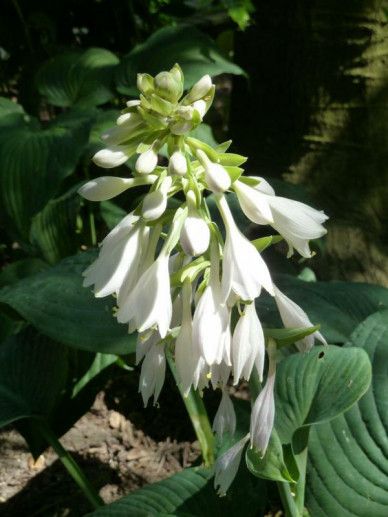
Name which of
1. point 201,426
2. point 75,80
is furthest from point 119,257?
point 75,80

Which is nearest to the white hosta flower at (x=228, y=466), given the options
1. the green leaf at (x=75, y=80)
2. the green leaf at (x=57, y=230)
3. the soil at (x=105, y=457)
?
the soil at (x=105, y=457)

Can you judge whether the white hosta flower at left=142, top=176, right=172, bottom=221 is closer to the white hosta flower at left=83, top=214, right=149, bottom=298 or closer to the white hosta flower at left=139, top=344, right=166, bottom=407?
the white hosta flower at left=83, top=214, right=149, bottom=298

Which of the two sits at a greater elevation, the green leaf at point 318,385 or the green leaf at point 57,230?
the green leaf at point 318,385

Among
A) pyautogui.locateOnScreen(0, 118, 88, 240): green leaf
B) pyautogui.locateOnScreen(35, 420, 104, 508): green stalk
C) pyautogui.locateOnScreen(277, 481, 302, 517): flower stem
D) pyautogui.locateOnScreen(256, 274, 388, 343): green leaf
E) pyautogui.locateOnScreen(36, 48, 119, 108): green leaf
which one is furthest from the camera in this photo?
pyautogui.locateOnScreen(36, 48, 119, 108): green leaf

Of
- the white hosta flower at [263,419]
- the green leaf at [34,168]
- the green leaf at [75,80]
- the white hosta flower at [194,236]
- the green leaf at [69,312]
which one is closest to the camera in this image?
the white hosta flower at [194,236]

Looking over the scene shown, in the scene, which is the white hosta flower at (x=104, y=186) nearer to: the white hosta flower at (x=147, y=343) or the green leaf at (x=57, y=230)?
the white hosta flower at (x=147, y=343)

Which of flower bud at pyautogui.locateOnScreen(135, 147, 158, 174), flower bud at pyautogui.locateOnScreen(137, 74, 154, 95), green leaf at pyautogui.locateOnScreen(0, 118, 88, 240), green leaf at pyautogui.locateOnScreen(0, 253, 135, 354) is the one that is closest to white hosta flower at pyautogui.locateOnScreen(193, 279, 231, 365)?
flower bud at pyautogui.locateOnScreen(135, 147, 158, 174)

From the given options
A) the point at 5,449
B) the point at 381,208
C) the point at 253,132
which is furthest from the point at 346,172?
the point at 5,449
